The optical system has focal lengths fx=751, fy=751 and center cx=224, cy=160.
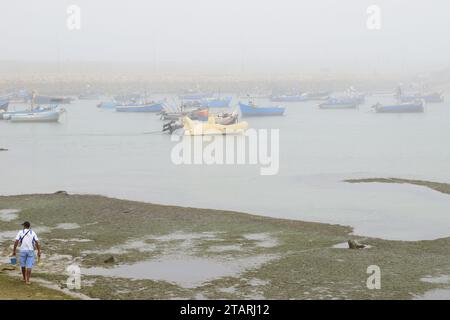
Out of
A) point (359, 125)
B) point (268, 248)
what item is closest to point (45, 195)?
point (268, 248)

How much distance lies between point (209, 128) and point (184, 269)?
53.5m

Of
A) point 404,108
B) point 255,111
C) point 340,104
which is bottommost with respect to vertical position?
point 340,104

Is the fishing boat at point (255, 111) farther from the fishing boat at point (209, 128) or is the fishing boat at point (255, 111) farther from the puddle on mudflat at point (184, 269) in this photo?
the puddle on mudflat at point (184, 269)

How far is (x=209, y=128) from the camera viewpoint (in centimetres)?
7531

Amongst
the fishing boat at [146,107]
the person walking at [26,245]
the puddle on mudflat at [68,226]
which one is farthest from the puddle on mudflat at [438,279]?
the fishing boat at [146,107]

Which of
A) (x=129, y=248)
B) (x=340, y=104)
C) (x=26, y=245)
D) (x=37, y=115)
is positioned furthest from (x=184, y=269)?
(x=340, y=104)

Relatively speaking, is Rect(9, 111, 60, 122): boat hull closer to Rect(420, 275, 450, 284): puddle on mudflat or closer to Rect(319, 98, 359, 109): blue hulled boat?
Rect(319, 98, 359, 109): blue hulled boat

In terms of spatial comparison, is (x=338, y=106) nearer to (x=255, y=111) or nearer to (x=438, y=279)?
(x=255, y=111)

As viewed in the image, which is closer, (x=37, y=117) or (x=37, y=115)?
(x=37, y=115)

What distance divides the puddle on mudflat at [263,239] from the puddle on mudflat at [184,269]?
1.72 metres

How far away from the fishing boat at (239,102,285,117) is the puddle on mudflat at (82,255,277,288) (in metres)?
82.7

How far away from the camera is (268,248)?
80.9 feet

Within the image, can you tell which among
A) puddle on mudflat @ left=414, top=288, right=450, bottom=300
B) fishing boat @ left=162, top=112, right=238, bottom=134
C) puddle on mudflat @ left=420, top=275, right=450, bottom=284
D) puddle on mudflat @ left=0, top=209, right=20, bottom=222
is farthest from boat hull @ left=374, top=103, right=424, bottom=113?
puddle on mudflat @ left=414, top=288, right=450, bottom=300
